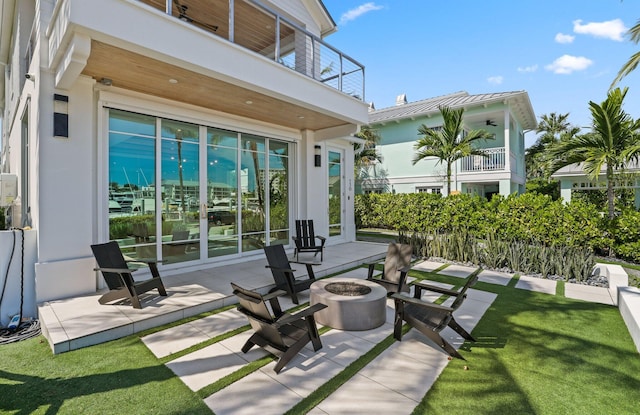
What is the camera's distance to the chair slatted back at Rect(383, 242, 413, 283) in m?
5.70

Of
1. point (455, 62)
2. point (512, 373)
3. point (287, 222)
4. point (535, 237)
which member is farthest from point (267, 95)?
point (455, 62)

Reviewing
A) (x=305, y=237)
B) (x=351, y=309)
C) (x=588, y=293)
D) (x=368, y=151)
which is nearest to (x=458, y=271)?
(x=588, y=293)

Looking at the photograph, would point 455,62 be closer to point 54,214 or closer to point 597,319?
point 597,319

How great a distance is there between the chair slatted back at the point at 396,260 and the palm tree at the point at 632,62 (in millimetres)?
8654

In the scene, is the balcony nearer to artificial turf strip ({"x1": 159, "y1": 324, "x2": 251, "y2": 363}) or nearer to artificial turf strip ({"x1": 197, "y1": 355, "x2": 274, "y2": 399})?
artificial turf strip ({"x1": 159, "y1": 324, "x2": 251, "y2": 363})

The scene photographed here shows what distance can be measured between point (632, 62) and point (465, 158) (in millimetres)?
9083

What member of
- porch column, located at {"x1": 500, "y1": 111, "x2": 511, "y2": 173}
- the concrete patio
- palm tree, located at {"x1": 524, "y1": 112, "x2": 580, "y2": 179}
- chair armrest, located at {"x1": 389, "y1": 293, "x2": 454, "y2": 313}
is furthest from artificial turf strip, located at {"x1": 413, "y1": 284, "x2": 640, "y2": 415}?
palm tree, located at {"x1": 524, "y1": 112, "x2": 580, "y2": 179}

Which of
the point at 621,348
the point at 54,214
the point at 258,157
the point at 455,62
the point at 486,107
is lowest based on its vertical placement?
the point at 621,348

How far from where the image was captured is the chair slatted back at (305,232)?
8906 millimetres

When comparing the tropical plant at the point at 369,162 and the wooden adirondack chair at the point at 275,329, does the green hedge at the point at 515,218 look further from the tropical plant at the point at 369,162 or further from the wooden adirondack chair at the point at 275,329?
the wooden adirondack chair at the point at 275,329

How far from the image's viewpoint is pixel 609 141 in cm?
828

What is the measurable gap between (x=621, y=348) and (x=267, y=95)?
23.0 feet

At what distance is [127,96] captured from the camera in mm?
5988

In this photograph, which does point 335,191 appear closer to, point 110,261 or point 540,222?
point 540,222
